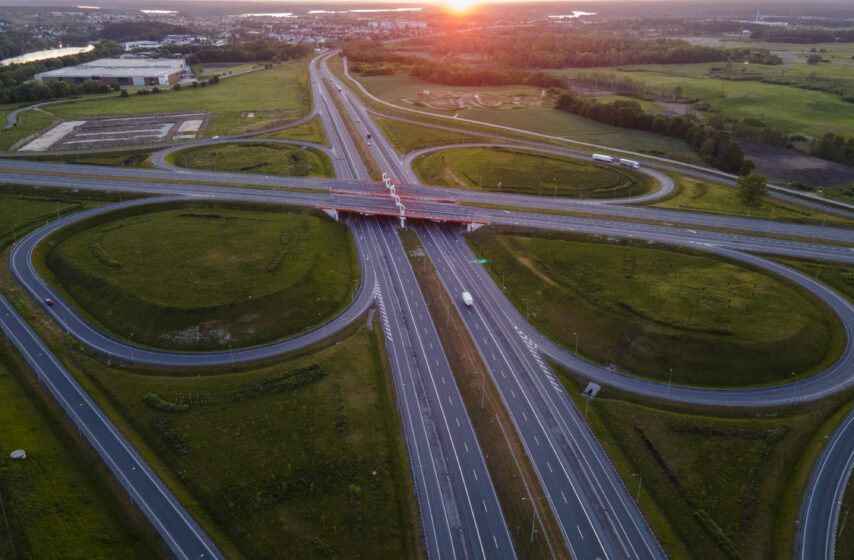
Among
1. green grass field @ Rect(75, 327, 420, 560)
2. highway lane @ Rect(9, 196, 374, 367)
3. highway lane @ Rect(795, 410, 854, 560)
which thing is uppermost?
highway lane @ Rect(9, 196, 374, 367)

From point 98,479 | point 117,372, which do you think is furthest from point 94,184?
point 98,479

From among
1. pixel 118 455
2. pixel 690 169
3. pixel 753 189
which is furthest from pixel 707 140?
pixel 118 455

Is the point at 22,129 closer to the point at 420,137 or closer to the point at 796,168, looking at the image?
the point at 420,137

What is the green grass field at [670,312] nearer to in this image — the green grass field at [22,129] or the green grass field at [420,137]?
the green grass field at [420,137]

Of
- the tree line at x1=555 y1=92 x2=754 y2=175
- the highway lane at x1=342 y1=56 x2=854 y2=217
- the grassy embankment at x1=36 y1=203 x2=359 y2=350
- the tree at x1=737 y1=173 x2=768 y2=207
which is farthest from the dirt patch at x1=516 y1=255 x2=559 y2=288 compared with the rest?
the tree line at x1=555 y1=92 x2=754 y2=175

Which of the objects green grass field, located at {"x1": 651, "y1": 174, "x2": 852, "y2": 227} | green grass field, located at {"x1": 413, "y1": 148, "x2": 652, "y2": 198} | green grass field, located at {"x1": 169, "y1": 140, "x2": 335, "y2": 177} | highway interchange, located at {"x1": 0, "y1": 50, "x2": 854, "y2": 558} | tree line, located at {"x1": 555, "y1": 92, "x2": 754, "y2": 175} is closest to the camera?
highway interchange, located at {"x1": 0, "y1": 50, "x2": 854, "y2": 558}

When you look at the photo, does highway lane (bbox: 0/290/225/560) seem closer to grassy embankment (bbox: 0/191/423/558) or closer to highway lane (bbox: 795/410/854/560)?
grassy embankment (bbox: 0/191/423/558)

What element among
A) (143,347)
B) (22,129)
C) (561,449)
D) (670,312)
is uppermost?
(22,129)

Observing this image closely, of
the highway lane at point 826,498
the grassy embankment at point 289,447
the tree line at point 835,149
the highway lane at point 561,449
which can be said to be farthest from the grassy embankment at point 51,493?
the tree line at point 835,149
